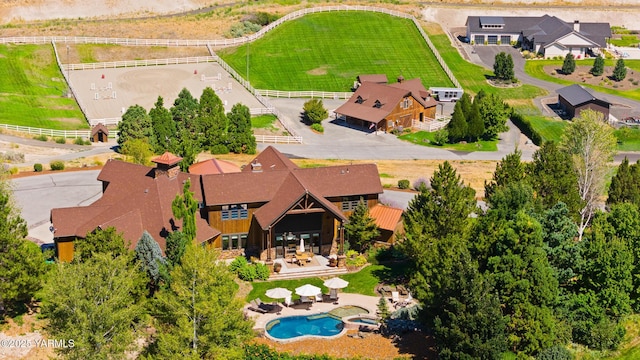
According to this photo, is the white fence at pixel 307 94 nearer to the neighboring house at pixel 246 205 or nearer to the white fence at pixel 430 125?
the white fence at pixel 430 125

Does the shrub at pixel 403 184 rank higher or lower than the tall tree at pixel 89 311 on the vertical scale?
A: lower

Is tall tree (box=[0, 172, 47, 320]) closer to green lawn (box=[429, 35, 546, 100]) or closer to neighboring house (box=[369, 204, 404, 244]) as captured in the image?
neighboring house (box=[369, 204, 404, 244])

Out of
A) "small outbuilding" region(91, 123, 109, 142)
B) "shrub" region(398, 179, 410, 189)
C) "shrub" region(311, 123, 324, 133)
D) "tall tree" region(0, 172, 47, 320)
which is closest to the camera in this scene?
"tall tree" region(0, 172, 47, 320)

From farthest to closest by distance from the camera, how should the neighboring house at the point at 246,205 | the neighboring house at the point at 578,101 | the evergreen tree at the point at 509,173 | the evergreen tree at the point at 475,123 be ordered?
the neighboring house at the point at 578,101 → the evergreen tree at the point at 475,123 → the evergreen tree at the point at 509,173 → the neighboring house at the point at 246,205

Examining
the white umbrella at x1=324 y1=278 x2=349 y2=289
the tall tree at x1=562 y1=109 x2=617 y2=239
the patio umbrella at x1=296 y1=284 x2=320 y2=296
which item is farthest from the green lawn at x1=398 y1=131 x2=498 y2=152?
the patio umbrella at x1=296 y1=284 x2=320 y2=296

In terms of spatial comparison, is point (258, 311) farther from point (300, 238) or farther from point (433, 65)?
point (433, 65)

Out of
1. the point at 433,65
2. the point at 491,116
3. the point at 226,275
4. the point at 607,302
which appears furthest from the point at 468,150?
the point at 226,275

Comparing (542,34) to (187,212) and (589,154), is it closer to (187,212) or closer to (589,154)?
(589,154)

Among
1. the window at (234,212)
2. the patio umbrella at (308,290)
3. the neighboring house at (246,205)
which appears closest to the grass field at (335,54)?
the neighboring house at (246,205)
